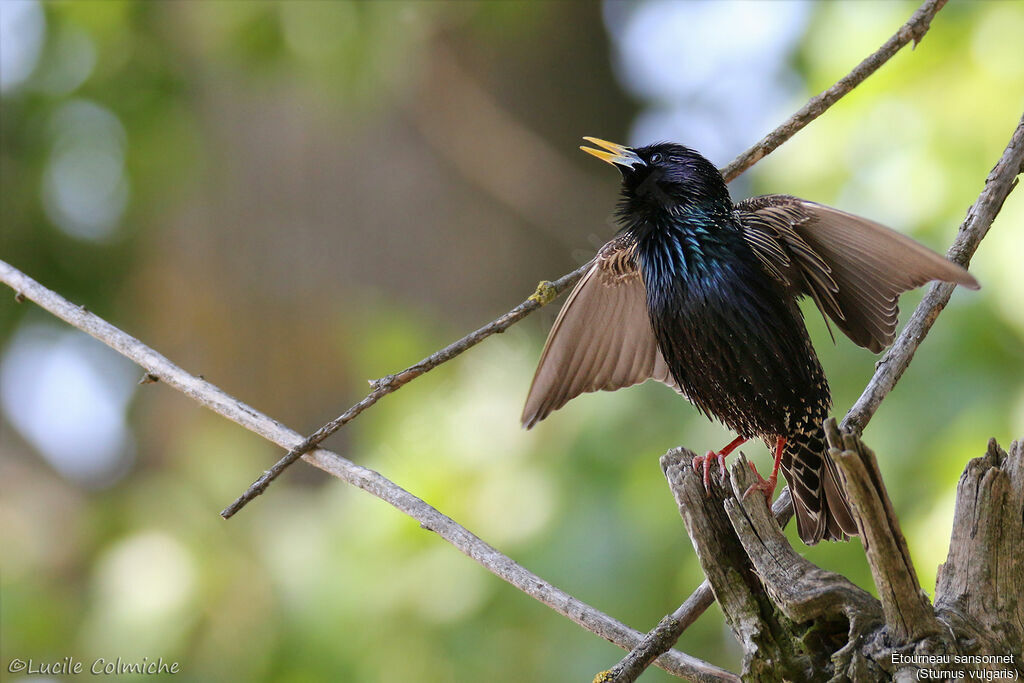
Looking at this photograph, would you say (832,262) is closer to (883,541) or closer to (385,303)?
(883,541)

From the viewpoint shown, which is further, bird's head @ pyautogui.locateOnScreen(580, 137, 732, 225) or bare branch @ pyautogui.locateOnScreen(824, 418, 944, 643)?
bird's head @ pyautogui.locateOnScreen(580, 137, 732, 225)

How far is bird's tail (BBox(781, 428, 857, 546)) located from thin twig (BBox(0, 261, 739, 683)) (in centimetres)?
117

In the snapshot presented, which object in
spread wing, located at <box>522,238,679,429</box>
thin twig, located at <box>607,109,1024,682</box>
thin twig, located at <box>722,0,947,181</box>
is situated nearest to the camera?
thin twig, located at <box>607,109,1024,682</box>

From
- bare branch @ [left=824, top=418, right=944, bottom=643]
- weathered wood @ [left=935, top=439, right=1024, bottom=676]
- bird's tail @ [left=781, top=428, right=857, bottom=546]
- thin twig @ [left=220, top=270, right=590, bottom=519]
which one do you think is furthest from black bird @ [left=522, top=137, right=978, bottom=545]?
bare branch @ [left=824, top=418, right=944, bottom=643]

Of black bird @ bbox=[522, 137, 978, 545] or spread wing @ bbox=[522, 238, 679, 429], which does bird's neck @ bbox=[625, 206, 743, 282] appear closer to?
black bird @ bbox=[522, 137, 978, 545]

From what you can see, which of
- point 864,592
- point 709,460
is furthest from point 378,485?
point 864,592

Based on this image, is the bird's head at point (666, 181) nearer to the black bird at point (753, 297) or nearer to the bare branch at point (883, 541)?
the black bird at point (753, 297)

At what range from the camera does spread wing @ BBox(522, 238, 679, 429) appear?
3.56m

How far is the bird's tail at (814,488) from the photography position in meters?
3.26

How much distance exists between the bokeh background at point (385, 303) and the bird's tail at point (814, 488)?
52cm

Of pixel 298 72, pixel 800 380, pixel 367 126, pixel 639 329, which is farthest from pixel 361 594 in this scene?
pixel 367 126

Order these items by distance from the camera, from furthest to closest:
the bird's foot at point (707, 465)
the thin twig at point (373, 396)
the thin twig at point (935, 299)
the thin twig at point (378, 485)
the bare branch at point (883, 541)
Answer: the thin twig at point (935, 299) < the thin twig at point (373, 396) < the thin twig at point (378, 485) < the bird's foot at point (707, 465) < the bare branch at point (883, 541)

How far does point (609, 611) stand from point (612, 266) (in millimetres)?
1470

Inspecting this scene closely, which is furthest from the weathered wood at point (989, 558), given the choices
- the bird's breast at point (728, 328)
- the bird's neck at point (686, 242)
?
the bird's neck at point (686, 242)
